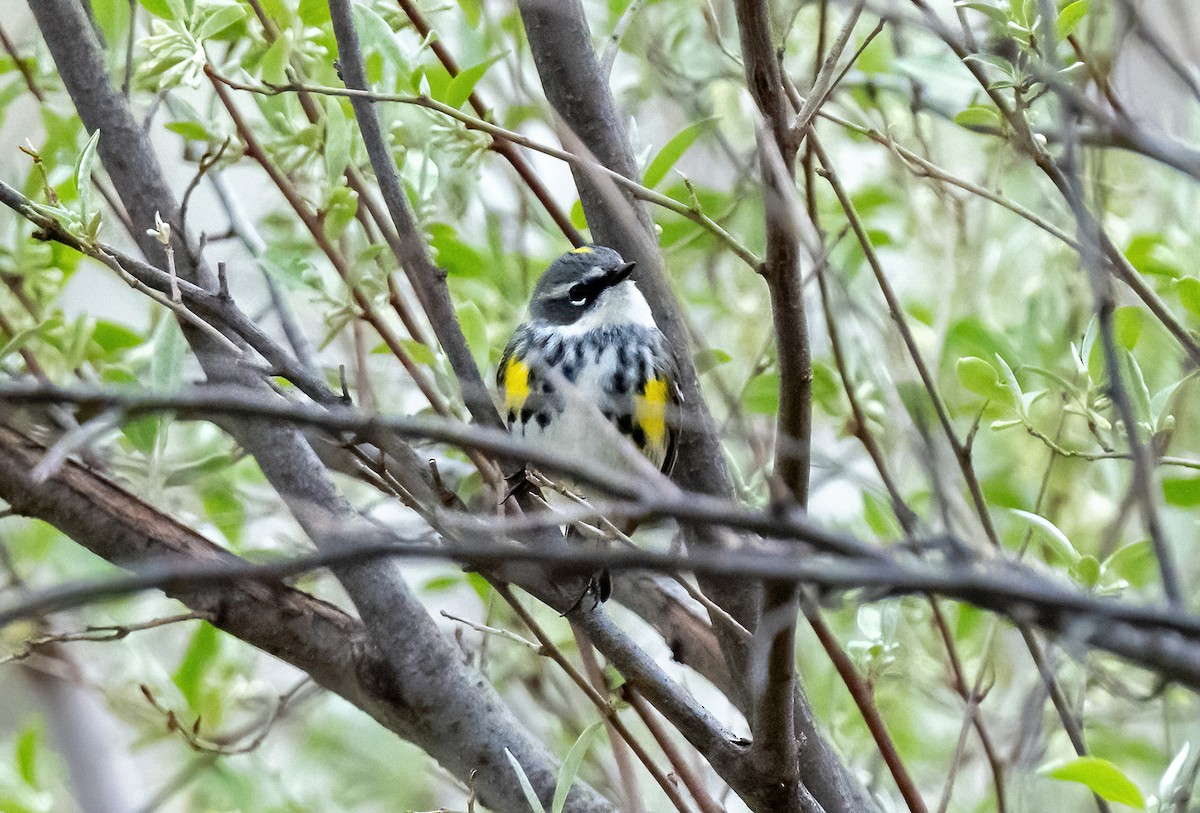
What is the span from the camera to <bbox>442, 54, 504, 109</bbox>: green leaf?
1.44m

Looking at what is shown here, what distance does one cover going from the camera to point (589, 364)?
208cm

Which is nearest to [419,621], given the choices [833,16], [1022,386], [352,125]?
[352,125]

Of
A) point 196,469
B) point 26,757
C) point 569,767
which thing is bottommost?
point 26,757

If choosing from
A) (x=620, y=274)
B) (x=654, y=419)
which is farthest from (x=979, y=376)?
(x=620, y=274)

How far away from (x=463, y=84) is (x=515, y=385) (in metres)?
0.73

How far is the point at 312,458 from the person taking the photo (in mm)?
1539

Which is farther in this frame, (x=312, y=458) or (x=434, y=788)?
(x=434, y=788)

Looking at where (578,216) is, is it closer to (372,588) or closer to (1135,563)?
(372,588)

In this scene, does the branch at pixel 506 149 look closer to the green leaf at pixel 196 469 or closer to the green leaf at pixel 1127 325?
the green leaf at pixel 196 469

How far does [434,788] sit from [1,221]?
1.33 m

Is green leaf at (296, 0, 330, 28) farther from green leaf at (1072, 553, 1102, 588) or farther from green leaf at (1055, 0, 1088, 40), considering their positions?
green leaf at (1072, 553, 1102, 588)

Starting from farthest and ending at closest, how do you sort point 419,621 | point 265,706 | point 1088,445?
point 265,706
point 1088,445
point 419,621

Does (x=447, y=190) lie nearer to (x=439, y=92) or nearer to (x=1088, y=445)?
(x=439, y=92)

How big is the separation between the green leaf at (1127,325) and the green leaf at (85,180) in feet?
3.68
